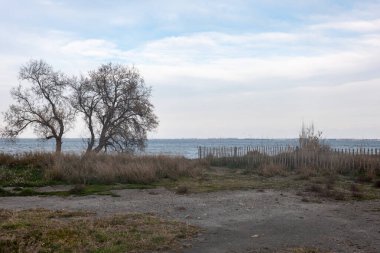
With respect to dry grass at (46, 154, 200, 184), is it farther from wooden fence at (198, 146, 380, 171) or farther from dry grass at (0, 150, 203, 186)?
wooden fence at (198, 146, 380, 171)

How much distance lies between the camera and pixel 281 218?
38.4ft

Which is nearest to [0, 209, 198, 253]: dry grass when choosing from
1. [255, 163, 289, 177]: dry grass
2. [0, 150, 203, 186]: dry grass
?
[0, 150, 203, 186]: dry grass

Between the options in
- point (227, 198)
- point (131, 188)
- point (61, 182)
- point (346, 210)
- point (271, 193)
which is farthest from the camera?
point (61, 182)

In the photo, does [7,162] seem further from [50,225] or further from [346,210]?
[346,210]

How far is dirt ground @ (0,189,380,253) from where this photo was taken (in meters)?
9.02

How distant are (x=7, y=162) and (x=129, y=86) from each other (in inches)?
512

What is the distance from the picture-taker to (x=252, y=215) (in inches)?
478

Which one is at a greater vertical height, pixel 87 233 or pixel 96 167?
pixel 96 167

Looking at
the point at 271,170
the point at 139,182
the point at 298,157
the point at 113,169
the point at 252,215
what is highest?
the point at 298,157

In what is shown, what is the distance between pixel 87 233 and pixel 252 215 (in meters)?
4.56

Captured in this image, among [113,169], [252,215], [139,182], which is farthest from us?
[113,169]

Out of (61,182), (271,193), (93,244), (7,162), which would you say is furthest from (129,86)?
(93,244)

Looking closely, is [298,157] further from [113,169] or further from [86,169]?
[86,169]

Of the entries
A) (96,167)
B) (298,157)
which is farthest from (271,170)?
(96,167)
